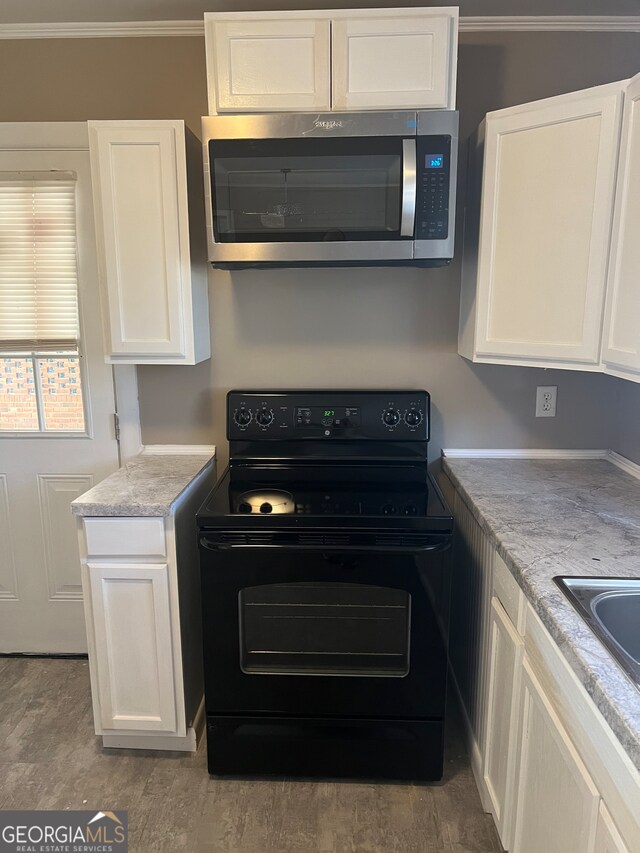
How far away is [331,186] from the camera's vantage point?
1794 mm

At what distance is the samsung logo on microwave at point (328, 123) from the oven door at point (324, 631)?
1.26 metres

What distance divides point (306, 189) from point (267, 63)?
39 cm

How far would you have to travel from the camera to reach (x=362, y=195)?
1804mm

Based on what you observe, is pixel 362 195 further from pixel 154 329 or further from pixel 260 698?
pixel 260 698

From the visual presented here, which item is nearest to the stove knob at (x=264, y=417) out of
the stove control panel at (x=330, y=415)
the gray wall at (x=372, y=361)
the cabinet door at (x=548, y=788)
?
the stove control panel at (x=330, y=415)

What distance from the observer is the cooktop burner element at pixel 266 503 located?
1762 millimetres

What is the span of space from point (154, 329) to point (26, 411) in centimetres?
77

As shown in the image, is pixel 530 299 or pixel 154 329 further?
pixel 154 329

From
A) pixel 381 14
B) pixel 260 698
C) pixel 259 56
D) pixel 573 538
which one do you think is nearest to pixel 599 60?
pixel 381 14

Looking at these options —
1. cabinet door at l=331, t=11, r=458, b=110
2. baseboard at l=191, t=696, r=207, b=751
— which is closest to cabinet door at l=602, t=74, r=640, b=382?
cabinet door at l=331, t=11, r=458, b=110

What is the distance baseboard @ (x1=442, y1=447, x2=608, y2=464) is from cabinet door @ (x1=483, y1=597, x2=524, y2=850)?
30.2 inches

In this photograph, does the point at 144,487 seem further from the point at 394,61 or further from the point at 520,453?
the point at 394,61

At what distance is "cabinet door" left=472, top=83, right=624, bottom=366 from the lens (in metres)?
1.59

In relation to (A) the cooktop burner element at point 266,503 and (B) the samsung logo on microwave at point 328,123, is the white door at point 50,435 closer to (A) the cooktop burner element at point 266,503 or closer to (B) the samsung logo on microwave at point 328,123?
(A) the cooktop burner element at point 266,503
